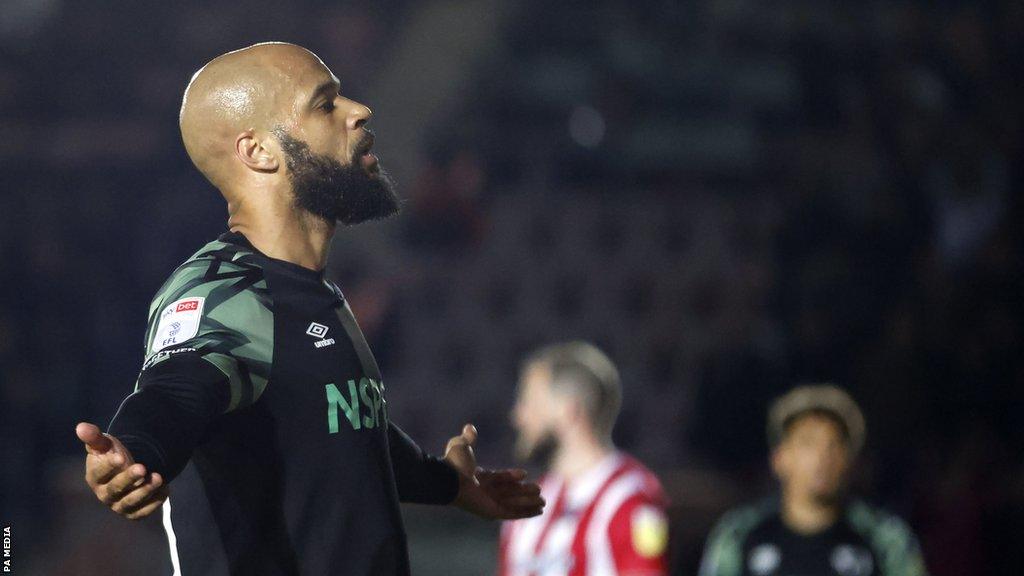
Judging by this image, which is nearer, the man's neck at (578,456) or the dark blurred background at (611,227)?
the man's neck at (578,456)

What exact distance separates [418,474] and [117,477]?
962 mm

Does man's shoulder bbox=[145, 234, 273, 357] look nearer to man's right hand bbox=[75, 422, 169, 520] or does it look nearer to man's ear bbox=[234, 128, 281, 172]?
man's ear bbox=[234, 128, 281, 172]

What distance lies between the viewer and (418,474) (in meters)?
2.63

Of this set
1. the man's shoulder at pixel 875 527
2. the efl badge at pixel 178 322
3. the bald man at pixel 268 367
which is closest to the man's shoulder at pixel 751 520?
the man's shoulder at pixel 875 527

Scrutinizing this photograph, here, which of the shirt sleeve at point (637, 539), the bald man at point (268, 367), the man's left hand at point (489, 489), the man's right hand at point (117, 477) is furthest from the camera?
the shirt sleeve at point (637, 539)

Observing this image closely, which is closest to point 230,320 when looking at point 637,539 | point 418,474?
point 418,474

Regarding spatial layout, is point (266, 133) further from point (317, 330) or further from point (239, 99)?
point (317, 330)

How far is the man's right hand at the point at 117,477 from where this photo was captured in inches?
67.1

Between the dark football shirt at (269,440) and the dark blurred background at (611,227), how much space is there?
494 cm

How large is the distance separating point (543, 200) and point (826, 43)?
6.94ft

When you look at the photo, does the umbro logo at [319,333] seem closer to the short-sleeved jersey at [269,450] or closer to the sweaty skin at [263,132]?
the short-sleeved jersey at [269,450]

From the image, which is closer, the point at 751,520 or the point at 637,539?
the point at 637,539

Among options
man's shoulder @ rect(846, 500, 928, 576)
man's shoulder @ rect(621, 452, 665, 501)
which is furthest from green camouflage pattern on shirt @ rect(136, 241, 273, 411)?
man's shoulder @ rect(846, 500, 928, 576)

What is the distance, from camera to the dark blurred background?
7471mm
